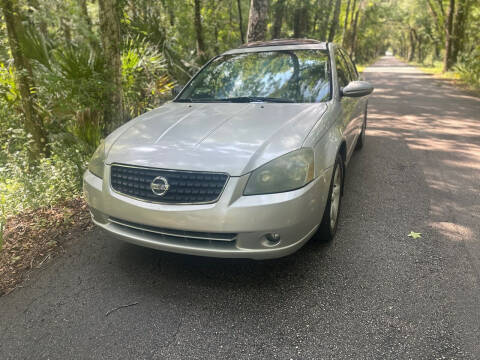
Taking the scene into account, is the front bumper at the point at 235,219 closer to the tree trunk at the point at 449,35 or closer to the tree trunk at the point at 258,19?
the tree trunk at the point at 258,19

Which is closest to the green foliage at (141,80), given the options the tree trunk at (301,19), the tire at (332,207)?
the tire at (332,207)

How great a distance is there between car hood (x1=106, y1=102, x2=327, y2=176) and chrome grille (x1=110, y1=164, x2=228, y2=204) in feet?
0.15

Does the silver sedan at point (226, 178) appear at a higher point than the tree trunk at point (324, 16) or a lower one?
lower

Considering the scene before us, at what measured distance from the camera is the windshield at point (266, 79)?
3496 millimetres

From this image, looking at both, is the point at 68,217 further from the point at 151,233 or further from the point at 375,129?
the point at 375,129

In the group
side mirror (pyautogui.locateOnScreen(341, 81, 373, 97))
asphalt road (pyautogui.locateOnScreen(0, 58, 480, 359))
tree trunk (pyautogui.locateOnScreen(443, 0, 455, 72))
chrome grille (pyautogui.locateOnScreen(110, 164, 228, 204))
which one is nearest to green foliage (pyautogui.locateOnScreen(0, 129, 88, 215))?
asphalt road (pyautogui.locateOnScreen(0, 58, 480, 359))

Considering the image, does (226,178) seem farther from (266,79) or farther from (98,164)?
(266,79)

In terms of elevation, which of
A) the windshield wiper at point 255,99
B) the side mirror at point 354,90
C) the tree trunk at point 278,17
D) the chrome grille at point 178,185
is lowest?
the chrome grille at point 178,185

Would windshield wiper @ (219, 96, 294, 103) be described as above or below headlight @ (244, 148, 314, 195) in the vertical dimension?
above

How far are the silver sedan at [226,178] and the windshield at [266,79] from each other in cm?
10

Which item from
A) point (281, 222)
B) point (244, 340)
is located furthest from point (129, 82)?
point (244, 340)

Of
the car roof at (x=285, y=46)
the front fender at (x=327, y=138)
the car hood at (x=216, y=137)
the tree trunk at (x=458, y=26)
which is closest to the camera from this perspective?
the car hood at (x=216, y=137)

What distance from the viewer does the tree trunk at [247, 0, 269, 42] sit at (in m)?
7.91

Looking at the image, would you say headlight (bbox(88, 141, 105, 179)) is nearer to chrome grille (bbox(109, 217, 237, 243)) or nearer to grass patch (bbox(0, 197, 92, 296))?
chrome grille (bbox(109, 217, 237, 243))
